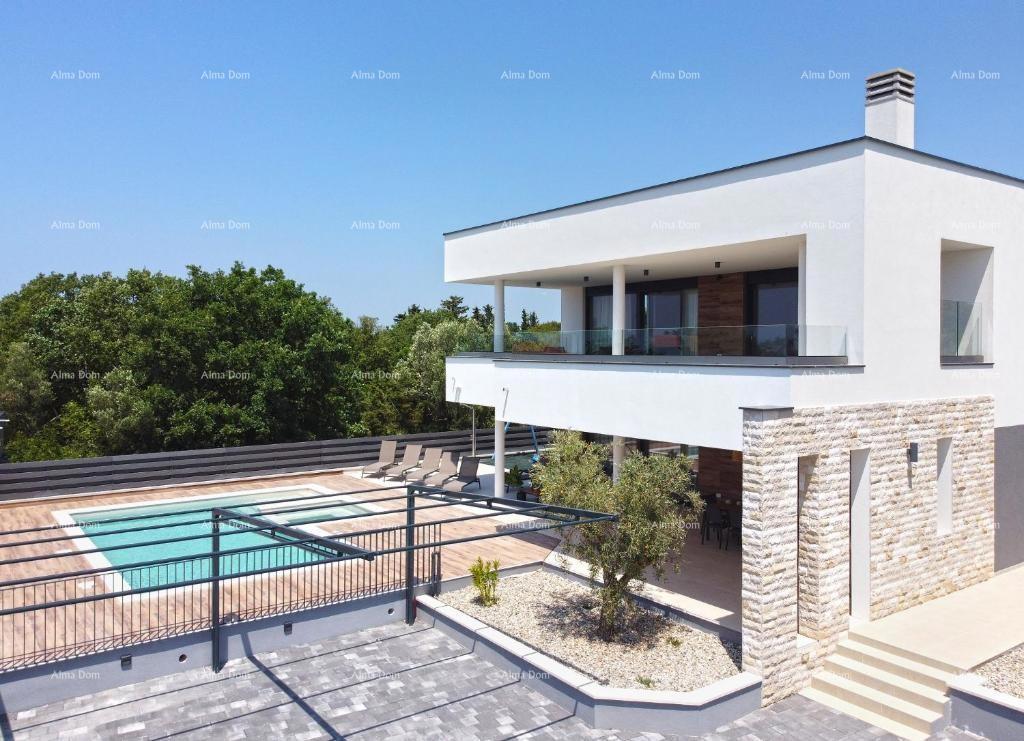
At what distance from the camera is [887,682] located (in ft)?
30.4

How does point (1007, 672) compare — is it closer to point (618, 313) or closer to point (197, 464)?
point (618, 313)

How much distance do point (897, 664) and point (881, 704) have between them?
2.48ft

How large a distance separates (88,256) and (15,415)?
42.7 feet

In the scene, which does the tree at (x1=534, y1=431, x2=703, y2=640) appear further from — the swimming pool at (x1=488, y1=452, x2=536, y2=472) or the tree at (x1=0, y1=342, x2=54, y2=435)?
the tree at (x1=0, y1=342, x2=54, y2=435)

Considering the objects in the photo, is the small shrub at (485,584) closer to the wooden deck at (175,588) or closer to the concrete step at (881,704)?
the wooden deck at (175,588)

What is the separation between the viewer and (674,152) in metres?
24.1

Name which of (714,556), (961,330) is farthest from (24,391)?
(961,330)

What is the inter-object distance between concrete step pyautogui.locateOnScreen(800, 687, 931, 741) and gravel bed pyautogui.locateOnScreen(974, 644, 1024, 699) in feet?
3.92

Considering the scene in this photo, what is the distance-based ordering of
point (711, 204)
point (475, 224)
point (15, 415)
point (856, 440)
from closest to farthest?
point (856, 440) → point (711, 204) → point (475, 224) → point (15, 415)

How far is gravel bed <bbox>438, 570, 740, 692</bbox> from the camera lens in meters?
9.43

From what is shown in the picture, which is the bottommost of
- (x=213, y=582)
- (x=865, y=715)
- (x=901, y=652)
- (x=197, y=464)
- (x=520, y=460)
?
(x=865, y=715)

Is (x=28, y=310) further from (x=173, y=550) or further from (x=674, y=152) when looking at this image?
(x=674, y=152)

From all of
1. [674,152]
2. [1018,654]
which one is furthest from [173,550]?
[674,152]

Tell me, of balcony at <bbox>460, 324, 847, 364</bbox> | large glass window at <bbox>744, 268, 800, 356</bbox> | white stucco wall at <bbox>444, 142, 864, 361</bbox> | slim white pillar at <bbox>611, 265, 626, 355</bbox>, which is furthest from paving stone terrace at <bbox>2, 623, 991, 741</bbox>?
large glass window at <bbox>744, 268, 800, 356</bbox>
